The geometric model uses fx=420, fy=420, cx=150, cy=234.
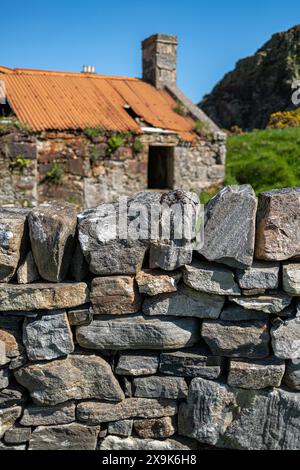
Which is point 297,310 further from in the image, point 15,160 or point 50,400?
point 15,160

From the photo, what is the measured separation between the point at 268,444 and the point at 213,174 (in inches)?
407

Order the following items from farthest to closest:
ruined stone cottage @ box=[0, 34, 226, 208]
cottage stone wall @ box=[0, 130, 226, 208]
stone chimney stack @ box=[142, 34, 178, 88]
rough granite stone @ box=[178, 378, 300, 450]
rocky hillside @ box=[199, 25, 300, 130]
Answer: rocky hillside @ box=[199, 25, 300, 130] → stone chimney stack @ box=[142, 34, 178, 88] → ruined stone cottage @ box=[0, 34, 226, 208] → cottage stone wall @ box=[0, 130, 226, 208] → rough granite stone @ box=[178, 378, 300, 450]

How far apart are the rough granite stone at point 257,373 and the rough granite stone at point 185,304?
370 mm

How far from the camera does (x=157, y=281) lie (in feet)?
8.45

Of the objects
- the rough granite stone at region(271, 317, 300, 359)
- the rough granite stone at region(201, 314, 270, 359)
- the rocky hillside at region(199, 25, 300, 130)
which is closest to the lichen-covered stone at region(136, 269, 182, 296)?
the rough granite stone at region(201, 314, 270, 359)

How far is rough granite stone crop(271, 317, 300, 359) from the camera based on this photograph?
258cm

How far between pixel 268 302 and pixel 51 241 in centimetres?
137

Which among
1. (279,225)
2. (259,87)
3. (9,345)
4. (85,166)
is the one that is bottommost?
(9,345)

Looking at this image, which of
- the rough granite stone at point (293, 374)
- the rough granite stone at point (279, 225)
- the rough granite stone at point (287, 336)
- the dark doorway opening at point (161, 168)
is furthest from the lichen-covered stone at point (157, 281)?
the dark doorway opening at point (161, 168)

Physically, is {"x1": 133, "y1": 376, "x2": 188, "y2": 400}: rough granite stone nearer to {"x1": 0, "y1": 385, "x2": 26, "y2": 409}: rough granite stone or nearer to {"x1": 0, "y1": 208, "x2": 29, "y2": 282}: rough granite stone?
{"x1": 0, "y1": 385, "x2": 26, "y2": 409}: rough granite stone

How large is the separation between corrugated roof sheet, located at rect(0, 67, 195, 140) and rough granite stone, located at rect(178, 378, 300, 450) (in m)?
8.61

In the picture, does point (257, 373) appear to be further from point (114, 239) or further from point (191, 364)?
point (114, 239)

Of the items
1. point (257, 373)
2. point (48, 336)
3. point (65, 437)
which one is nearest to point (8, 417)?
point (65, 437)

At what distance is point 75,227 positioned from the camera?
2680 millimetres
